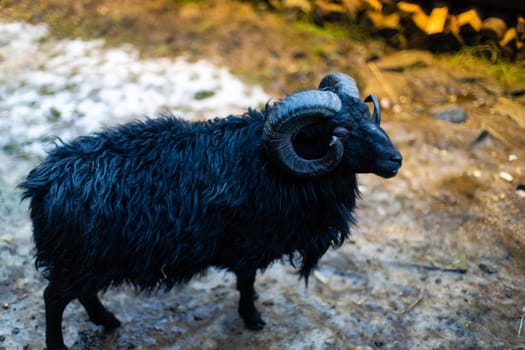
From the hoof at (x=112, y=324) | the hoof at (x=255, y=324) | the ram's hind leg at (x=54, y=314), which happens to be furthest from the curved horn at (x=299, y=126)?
the hoof at (x=112, y=324)

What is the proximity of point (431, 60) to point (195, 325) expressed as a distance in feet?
18.1

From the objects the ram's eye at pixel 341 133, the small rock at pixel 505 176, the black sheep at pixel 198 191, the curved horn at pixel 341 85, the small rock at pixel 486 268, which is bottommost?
the small rock at pixel 486 268

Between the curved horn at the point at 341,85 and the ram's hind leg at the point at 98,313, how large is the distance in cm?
237

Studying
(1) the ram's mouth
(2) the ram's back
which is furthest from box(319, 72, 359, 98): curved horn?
(2) the ram's back

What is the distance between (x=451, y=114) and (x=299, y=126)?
431cm

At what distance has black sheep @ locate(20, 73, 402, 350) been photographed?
3.56m

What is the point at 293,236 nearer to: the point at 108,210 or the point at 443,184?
the point at 108,210

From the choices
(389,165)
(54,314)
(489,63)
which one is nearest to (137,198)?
(54,314)

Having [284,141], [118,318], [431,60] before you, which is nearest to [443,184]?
[431,60]

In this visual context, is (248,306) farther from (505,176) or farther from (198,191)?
(505,176)

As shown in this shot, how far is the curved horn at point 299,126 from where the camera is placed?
3.47 m

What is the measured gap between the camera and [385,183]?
245 inches

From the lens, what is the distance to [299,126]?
3547 millimetres

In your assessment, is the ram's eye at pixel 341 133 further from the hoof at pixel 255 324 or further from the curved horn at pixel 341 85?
the hoof at pixel 255 324
